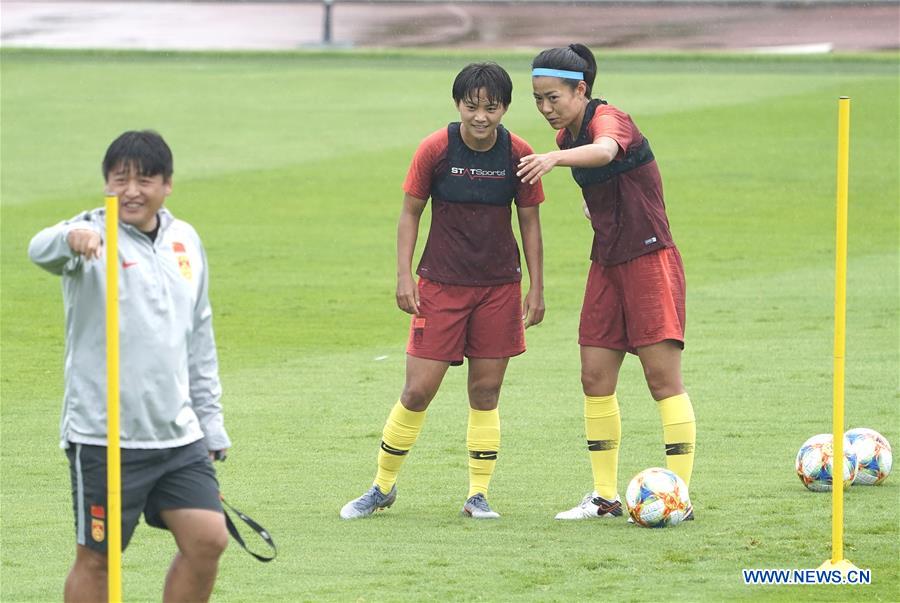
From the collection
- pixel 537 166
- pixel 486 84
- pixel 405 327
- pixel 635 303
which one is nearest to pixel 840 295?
pixel 537 166

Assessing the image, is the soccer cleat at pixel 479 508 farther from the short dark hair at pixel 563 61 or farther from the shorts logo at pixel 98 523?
the shorts logo at pixel 98 523

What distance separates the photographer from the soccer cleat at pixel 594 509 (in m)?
8.01

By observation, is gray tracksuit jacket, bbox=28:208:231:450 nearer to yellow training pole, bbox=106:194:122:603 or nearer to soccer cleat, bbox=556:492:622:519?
yellow training pole, bbox=106:194:122:603

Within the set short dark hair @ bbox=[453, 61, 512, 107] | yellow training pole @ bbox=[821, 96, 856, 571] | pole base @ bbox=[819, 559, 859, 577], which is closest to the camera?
yellow training pole @ bbox=[821, 96, 856, 571]

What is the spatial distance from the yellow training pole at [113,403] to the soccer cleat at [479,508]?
300cm

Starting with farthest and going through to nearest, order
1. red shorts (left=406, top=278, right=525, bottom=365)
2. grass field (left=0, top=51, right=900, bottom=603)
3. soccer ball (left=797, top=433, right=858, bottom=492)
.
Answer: soccer ball (left=797, top=433, right=858, bottom=492)
red shorts (left=406, top=278, right=525, bottom=365)
grass field (left=0, top=51, right=900, bottom=603)

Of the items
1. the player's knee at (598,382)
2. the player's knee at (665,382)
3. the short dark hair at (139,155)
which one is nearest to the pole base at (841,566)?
the player's knee at (665,382)

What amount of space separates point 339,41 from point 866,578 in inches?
1268

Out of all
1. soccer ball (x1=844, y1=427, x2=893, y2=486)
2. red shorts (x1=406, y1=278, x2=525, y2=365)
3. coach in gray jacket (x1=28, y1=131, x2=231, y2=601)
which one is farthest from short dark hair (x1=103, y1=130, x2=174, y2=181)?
soccer ball (x1=844, y1=427, x2=893, y2=486)

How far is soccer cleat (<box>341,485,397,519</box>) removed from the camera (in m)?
8.07

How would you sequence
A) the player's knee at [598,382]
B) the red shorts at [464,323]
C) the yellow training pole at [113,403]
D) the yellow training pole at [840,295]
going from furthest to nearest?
the player's knee at [598,382] < the red shorts at [464,323] < the yellow training pole at [840,295] < the yellow training pole at [113,403]

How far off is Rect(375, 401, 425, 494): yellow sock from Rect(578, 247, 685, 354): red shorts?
91 cm

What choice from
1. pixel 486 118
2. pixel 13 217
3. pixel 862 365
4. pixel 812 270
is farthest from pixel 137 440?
pixel 13 217

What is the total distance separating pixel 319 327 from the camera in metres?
14.1
